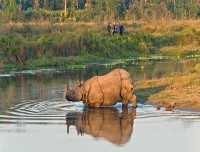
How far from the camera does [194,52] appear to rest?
42.2 m

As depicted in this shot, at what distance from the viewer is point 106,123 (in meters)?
15.9

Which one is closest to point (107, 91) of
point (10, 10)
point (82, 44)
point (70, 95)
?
point (70, 95)

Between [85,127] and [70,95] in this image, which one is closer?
[85,127]

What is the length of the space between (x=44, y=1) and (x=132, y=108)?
55.7 m

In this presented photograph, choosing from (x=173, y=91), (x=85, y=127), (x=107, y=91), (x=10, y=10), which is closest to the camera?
(x=85, y=127)

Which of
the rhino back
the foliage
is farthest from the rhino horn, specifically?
the foliage

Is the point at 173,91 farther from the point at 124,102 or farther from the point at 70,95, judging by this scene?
the point at 70,95

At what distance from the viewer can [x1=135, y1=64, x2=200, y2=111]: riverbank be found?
18.2 m

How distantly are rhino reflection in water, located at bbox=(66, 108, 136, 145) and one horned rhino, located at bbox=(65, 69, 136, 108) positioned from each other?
259mm

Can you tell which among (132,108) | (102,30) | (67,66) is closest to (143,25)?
(102,30)

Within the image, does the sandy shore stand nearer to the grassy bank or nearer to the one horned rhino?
the one horned rhino

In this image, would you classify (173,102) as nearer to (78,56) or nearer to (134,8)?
(78,56)

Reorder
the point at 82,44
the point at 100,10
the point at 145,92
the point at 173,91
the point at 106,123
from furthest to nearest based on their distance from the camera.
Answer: the point at 100,10, the point at 82,44, the point at 145,92, the point at 173,91, the point at 106,123

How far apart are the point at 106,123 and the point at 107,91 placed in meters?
2.16
